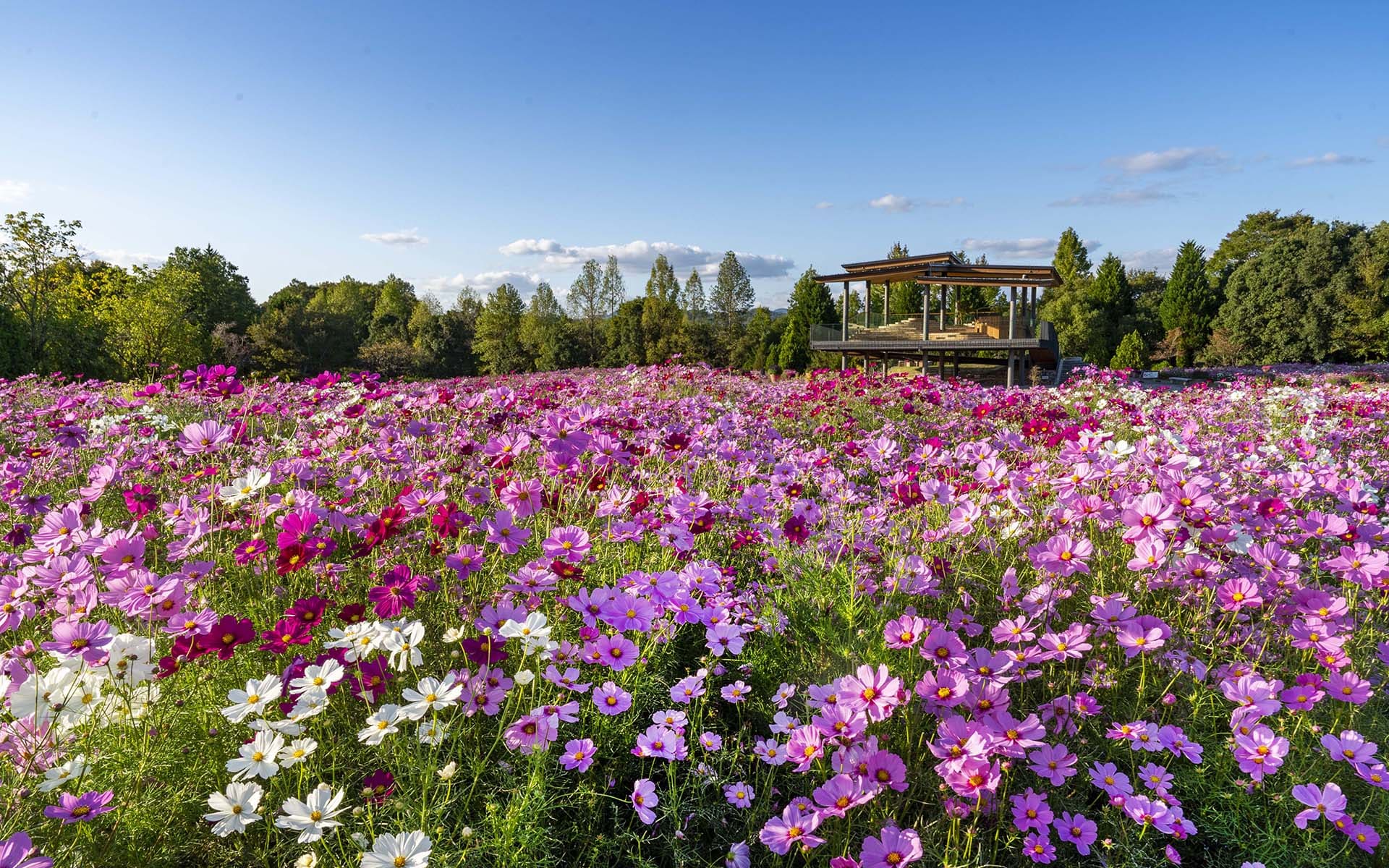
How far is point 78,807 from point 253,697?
0.98ft

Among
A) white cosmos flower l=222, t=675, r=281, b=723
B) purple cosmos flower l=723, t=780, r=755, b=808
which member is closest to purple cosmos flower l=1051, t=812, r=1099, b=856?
purple cosmos flower l=723, t=780, r=755, b=808

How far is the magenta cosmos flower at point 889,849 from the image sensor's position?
1292 millimetres

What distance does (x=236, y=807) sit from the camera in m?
1.24

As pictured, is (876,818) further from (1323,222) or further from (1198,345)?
(1323,222)

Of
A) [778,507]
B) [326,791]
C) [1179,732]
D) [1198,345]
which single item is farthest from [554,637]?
[1198,345]

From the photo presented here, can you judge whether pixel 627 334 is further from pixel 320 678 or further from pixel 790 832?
pixel 790 832

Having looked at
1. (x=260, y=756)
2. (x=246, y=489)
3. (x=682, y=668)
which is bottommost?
(x=682, y=668)

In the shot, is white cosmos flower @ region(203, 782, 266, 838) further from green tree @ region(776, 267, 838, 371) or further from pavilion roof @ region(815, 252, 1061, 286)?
green tree @ region(776, 267, 838, 371)

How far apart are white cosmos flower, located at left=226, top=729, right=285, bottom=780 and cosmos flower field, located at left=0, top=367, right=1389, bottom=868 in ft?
0.03

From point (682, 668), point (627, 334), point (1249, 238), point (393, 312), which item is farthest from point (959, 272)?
point (393, 312)

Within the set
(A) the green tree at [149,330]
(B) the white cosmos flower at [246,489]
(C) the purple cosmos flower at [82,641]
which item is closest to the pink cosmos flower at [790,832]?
(C) the purple cosmos flower at [82,641]

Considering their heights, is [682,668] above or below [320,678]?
below

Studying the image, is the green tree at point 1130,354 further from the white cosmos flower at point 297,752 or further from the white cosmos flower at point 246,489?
the white cosmos flower at point 297,752

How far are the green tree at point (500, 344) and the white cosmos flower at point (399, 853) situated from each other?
115 ft
